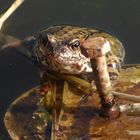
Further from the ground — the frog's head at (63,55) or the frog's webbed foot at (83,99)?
the frog's head at (63,55)

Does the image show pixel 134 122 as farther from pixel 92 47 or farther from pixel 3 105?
pixel 3 105

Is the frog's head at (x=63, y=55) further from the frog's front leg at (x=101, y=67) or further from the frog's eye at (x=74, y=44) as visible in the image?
the frog's front leg at (x=101, y=67)

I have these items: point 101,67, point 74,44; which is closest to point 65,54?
point 74,44

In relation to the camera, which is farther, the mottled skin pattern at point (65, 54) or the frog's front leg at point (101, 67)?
the mottled skin pattern at point (65, 54)

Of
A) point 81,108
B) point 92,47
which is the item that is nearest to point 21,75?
point 81,108

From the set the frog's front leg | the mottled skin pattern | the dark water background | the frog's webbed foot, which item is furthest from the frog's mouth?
the frog's front leg

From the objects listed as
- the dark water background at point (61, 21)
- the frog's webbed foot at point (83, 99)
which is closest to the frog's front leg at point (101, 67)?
the frog's webbed foot at point (83, 99)

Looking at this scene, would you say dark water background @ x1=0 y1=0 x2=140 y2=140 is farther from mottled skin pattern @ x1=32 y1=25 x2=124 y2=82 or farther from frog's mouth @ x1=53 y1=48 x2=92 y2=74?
frog's mouth @ x1=53 y1=48 x2=92 y2=74
